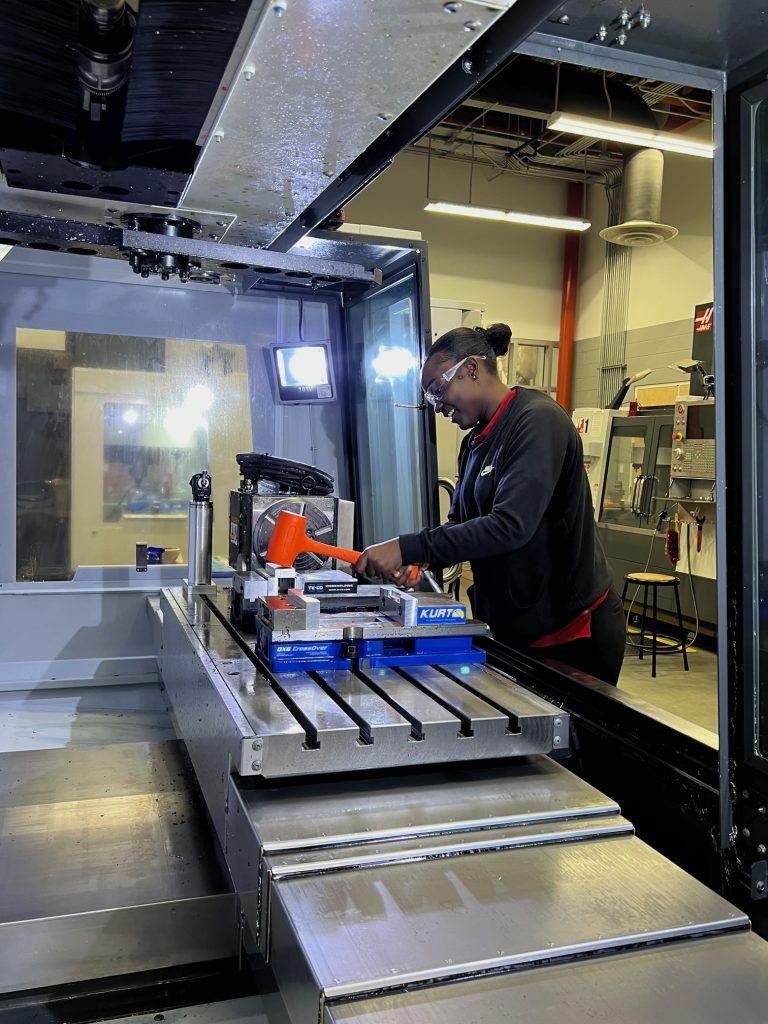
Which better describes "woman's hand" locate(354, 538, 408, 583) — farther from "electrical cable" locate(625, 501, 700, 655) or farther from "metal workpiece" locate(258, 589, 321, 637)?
"electrical cable" locate(625, 501, 700, 655)

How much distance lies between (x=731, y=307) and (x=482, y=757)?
72 centimetres

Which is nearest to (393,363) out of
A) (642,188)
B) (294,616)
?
(294,616)

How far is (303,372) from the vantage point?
296 centimetres

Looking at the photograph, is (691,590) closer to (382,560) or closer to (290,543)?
(382,560)

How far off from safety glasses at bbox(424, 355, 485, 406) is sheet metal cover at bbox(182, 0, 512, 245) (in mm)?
586

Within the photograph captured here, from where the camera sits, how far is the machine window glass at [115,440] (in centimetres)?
272

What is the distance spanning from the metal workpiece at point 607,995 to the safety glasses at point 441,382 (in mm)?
1349

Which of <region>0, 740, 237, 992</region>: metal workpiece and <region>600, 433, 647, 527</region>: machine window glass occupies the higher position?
<region>600, 433, 647, 527</region>: machine window glass

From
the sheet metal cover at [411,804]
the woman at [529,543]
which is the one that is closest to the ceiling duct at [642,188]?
the woman at [529,543]

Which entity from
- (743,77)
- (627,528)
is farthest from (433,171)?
(743,77)

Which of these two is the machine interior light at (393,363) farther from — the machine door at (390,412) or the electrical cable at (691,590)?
the electrical cable at (691,590)

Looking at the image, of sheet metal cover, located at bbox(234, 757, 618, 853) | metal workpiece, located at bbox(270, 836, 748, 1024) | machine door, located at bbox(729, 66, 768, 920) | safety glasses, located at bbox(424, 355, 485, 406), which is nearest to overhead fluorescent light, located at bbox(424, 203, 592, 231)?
safety glasses, located at bbox(424, 355, 485, 406)

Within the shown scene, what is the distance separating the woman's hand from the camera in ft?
5.57

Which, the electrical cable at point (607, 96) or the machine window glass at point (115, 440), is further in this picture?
the electrical cable at point (607, 96)
